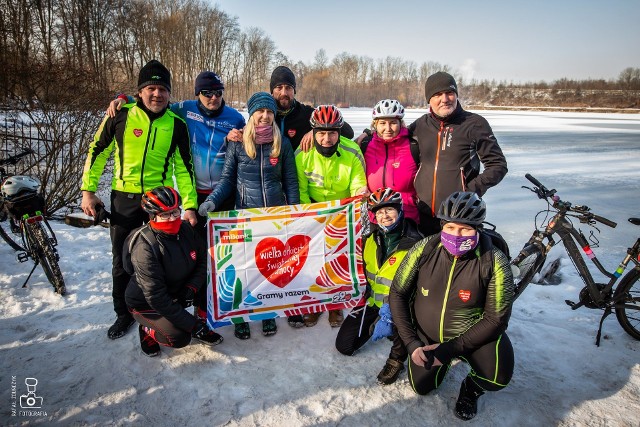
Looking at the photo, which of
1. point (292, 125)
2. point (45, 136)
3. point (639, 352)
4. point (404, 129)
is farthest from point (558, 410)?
point (45, 136)

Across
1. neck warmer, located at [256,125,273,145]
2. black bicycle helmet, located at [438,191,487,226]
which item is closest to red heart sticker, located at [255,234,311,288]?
neck warmer, located at [256,125,273,145]

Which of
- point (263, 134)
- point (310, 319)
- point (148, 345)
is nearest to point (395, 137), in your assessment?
point (263, 134)

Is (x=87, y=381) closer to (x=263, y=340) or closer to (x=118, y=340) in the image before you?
(x=118, y=340)

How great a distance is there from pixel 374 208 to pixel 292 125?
1669 mm

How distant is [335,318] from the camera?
384cm

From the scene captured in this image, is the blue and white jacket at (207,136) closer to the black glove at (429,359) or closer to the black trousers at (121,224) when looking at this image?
the black trousers at (121,224)

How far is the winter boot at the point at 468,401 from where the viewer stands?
8.71 ft

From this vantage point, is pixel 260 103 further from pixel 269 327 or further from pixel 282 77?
pixel 269 327

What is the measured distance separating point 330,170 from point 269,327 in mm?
1799

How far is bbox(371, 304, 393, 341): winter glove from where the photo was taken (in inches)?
128

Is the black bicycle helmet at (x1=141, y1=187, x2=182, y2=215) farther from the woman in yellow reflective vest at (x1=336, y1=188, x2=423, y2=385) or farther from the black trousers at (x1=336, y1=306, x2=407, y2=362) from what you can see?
the black trousers at (x1=336, y1=306, x2=407, y2=362)

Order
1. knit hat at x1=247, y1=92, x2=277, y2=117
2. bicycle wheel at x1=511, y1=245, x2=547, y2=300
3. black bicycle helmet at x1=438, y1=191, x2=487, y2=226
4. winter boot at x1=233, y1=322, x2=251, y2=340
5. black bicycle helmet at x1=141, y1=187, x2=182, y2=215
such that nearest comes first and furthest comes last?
black bicycle helmet at x1=438, y1=191, x2=487, y2=226 → black bicycle helmet at x1=141, y1=187, x2=182, y2=215 → knit hat at x1=247, y1=92, x2=277, y2=117 → winter boot at x1=233, y1=322, x2=251, y2=340 → bicycle wheel at x1=511, y1=245, x2=547, y2=300

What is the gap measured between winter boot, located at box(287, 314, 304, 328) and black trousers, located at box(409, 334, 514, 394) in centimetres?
140

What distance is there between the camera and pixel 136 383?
2.92m
